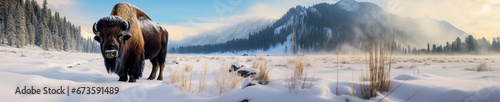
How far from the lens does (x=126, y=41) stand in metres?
2.94

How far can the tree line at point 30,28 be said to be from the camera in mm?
28612

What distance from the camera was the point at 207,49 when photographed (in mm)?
92750

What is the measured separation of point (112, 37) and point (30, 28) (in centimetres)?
4822

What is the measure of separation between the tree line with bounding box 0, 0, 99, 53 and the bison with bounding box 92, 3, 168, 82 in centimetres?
4128

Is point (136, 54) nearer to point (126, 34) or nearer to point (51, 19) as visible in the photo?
point (126, 34)

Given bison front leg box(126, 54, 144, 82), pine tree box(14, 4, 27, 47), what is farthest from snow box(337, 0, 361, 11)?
bison front leg box(126, 54, 144, 82)

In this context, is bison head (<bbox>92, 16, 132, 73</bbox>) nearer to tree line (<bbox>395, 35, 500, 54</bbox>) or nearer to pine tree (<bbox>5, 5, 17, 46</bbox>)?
tree line (<bbox>395, 35, 500, 54</bbox>)

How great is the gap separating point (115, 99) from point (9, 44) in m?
44.2

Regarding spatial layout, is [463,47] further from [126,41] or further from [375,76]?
[126,41]

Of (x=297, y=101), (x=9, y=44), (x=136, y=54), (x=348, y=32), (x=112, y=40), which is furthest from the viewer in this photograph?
(x=348, y=32)

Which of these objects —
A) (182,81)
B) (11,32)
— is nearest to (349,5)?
(11,32)

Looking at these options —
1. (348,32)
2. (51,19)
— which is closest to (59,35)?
(51,19)

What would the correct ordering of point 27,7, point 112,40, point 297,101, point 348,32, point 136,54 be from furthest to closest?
point 348,32, point 27,7, point 136,54, point 112,40, point 297,101

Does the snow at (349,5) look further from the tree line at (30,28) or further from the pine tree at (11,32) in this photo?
the pine tree at (11,32)
